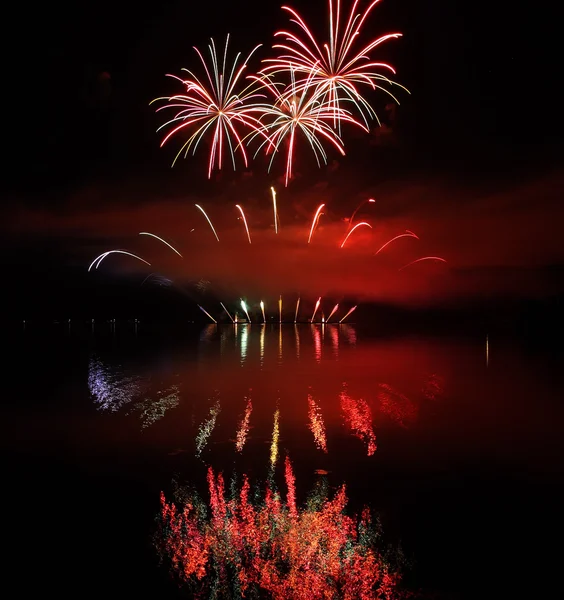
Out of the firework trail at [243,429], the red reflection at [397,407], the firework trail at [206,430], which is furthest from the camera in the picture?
the red reflection at [397,407]

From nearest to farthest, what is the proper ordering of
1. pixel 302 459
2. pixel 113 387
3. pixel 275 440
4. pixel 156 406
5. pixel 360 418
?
pixel 302 459, pixel 275 440, pixel 360 418, pixel 156 406, pixel 113 387

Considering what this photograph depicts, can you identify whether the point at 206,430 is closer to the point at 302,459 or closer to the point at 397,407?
the point at 302,459

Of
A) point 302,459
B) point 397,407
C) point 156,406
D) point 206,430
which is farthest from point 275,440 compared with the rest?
point 156,406

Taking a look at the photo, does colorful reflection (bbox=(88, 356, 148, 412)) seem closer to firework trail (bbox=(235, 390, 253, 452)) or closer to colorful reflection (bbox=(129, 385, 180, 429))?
colorful reflection (bbox=(129, 385, 180, 429))

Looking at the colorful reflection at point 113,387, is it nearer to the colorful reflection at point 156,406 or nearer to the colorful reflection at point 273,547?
the colorful reflection at point 156,406

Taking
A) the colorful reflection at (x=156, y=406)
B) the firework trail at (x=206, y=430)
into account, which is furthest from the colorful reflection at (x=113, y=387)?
the firework trail at (x=206, y=430)

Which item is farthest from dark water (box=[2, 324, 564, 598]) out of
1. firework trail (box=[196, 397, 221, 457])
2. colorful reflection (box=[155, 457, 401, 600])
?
colorful reflection (box=[155, 457, 401, 600])
